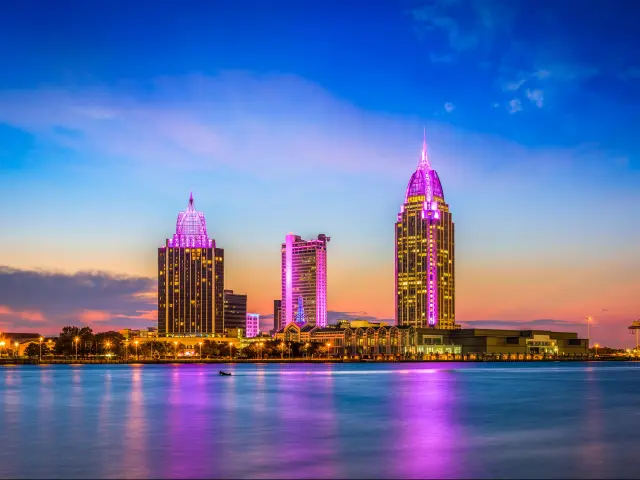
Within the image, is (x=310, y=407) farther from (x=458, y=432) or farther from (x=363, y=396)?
(x=458, y=432)

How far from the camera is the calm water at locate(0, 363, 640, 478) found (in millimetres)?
43541

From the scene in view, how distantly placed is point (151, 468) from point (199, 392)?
66.0 m

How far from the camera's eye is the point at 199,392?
357 feet

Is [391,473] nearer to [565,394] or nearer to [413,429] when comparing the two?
[413,429]

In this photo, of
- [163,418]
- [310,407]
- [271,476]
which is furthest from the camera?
[310,407]

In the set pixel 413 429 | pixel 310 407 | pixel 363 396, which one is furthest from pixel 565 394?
pixel 413 429

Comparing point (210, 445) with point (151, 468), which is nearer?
point (151, 468)

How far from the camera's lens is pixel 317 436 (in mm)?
58719

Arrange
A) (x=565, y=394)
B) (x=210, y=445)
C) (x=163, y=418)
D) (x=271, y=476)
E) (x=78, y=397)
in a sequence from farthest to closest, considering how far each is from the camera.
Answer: (x=565, y=394), (x=78, y=397), (x=163, y=418), (x=210, y=445), (x=271, y=476)

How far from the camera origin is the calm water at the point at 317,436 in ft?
143

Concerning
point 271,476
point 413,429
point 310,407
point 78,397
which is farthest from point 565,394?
point 271,476

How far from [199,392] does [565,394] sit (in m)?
46.0

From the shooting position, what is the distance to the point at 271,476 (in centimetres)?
4134

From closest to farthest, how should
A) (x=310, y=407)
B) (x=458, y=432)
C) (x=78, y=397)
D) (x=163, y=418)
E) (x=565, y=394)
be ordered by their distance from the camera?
1. (x=458, y=432)
2. (x=163, y=418)
3. (x=310, y=407)
4. (x=78, y=397)
5. (x=565, y=394)
